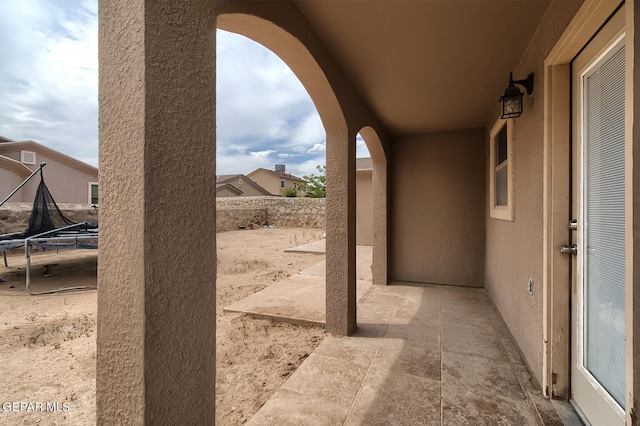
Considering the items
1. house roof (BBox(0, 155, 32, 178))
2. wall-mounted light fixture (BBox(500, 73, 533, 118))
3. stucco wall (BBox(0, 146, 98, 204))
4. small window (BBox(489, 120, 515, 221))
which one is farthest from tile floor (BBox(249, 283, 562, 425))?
stucco wall (BBox(0, 146, 98, 204))

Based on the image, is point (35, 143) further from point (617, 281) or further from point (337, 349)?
point (617, 281)

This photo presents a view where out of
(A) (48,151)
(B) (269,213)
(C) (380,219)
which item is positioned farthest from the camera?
(B) (269,213)

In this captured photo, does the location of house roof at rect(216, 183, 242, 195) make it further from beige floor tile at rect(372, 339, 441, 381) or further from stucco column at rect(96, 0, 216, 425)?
stucco column at rect(96, 0, 216, 425)

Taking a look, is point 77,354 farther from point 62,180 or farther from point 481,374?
point 62,180

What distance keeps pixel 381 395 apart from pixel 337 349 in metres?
0.64

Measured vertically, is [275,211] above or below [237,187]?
below

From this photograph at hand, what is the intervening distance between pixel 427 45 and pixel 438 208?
2.78m

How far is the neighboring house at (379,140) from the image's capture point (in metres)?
0.92

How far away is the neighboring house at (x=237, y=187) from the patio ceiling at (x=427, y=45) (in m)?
23.0

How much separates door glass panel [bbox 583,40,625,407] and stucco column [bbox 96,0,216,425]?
1.81m

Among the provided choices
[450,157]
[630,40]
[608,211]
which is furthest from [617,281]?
[450,157]

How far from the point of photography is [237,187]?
27.8 meters

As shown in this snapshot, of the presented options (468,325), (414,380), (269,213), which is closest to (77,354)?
(414,380)

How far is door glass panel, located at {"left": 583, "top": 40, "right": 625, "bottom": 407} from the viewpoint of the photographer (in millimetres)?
1286
